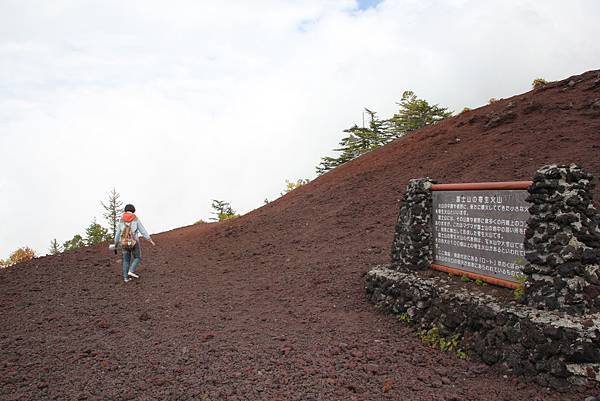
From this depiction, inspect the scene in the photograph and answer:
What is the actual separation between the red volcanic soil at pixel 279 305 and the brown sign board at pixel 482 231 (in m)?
1.23

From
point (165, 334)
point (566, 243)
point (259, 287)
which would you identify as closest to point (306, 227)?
point (259, 287)

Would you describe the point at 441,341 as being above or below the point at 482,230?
below

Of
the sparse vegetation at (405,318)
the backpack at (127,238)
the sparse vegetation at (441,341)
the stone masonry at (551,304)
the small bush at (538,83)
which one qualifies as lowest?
the sparse vegetation at (441,341)

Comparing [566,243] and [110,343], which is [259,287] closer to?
[110,343]

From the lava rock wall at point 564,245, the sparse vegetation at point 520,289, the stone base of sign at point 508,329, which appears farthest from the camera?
the sparse vegetation at point 520,289

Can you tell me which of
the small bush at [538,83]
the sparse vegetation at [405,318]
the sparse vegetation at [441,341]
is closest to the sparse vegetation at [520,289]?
the sparse vegetation at [441,341]

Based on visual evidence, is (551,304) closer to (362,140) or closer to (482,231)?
(482,231)

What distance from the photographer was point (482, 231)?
5871 millimetres

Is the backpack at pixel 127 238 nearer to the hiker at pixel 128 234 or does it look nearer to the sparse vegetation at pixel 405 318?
the hiker at pixel 128 234

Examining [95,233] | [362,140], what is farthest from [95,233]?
[362,140]

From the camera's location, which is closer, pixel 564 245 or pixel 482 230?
pixel 564 245

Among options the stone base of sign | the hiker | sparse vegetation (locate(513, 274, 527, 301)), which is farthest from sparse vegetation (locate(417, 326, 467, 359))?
the hiker

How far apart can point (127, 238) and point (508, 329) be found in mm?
7509

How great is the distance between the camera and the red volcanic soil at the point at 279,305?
4652 mm
